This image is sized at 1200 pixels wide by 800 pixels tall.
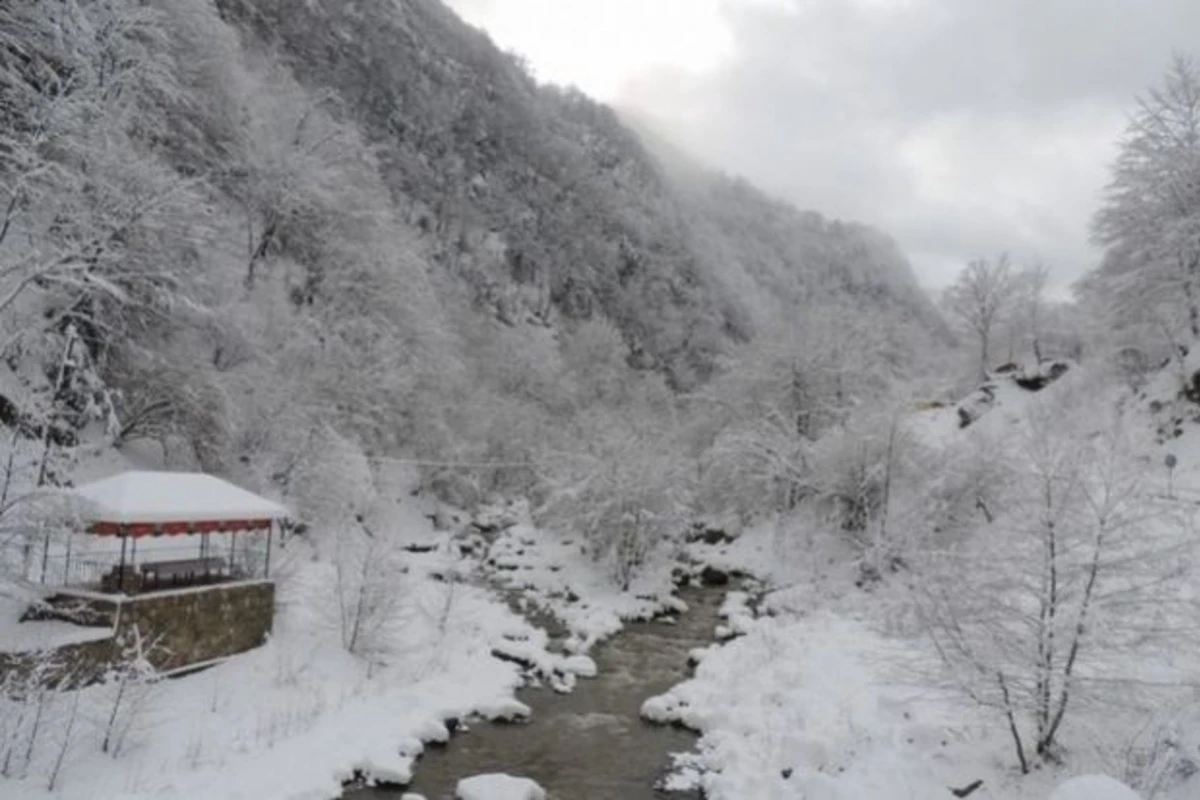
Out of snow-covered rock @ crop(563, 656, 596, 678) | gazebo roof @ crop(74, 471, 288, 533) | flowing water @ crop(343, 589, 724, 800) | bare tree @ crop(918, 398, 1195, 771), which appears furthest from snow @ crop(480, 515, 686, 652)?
bare tree @ crop(918, 398, 1195, 771)

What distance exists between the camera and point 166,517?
14.9 m

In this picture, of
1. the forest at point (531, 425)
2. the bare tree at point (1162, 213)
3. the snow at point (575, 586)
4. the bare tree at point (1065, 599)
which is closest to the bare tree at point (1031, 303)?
the forest at point (531, 425)

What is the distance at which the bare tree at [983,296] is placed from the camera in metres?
54.7

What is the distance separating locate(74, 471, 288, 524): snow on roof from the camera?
1434 cm

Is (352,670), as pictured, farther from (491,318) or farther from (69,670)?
(491,318)

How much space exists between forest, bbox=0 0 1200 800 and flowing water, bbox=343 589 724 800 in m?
0.95

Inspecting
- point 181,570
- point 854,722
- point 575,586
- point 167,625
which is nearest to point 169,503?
point 181,570

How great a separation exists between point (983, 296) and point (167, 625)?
54533mm

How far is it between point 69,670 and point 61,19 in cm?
1696

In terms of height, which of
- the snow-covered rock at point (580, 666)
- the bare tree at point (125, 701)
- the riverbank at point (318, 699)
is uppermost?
the bare tree at point (125, 701)

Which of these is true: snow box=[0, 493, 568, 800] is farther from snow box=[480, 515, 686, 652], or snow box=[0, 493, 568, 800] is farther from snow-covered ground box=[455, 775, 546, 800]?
snow box=[480, 515, 686, 652]

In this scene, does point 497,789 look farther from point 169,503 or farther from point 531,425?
point 531,425

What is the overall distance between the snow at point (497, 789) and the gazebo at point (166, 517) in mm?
7584

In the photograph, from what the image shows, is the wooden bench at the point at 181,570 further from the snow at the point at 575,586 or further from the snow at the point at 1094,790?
the snow at the point at 1094,790
